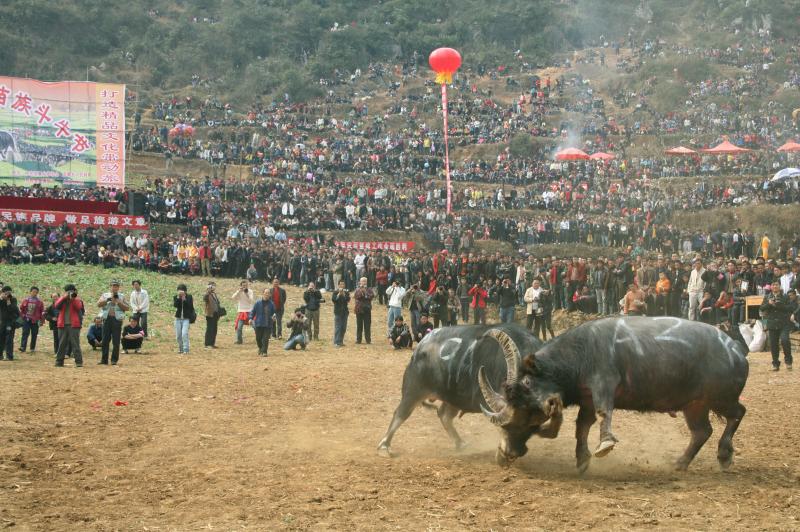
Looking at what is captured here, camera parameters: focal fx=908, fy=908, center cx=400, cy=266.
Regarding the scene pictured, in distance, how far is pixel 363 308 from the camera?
25.2 metres

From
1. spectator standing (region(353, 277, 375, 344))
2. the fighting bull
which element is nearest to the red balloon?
the fighting bull

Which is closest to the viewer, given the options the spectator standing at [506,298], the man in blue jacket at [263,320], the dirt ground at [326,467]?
the dirt ground at [326,467]

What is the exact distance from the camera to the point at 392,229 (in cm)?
4781

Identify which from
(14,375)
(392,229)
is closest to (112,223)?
(392,229)

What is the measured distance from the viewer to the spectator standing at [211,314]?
76.2ft

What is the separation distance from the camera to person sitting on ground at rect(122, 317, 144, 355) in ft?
73.8

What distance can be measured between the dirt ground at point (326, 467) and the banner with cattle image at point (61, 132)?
24082mm

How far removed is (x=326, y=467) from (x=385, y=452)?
1032mm

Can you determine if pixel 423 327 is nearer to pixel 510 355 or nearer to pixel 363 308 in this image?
pixel 363 308

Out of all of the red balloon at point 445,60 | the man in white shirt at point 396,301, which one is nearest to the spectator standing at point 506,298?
the man in white shirt at point 396,301

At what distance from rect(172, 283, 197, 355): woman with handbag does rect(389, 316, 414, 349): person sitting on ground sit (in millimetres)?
5384

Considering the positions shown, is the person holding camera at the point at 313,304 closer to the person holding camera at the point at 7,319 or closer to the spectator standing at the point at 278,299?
the spectator standing at the point at 278,299

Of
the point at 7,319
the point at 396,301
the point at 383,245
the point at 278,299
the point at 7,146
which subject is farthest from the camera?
the point at 383,245

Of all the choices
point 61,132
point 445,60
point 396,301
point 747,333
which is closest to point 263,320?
point 396,301
